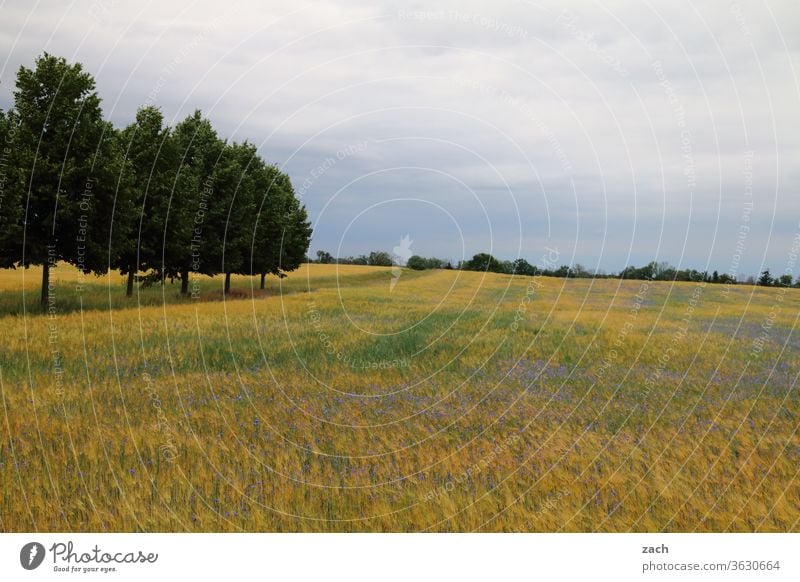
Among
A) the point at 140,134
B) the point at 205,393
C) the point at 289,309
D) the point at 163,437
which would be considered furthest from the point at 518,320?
the point at 140,134

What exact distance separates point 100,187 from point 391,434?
88.7 feet

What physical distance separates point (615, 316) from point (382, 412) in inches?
1014

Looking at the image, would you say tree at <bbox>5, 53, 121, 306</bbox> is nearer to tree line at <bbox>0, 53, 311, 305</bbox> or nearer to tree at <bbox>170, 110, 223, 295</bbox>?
tree line at <bbox>0, 53, 311, 305</bbox>

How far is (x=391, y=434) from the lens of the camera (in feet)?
37.2

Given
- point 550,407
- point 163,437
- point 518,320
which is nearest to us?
point 163,437

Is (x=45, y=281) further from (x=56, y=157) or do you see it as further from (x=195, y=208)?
(x=195, y=208)

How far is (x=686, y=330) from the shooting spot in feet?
91.5

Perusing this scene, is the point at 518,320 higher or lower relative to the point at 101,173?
lower

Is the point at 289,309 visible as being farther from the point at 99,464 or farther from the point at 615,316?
the point at 99,464

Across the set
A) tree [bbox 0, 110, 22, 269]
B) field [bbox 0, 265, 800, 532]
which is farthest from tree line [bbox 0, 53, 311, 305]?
field [bbox 0, 265, 800, 532]

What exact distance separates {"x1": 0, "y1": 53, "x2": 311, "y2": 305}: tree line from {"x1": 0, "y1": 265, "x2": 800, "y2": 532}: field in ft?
23.9

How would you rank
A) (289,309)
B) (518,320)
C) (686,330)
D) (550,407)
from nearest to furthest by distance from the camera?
(550,407), (686,330), (518,320), (289,309)

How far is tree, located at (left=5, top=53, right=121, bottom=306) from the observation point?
29.2 metres

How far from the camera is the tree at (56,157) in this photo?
29.2 m
